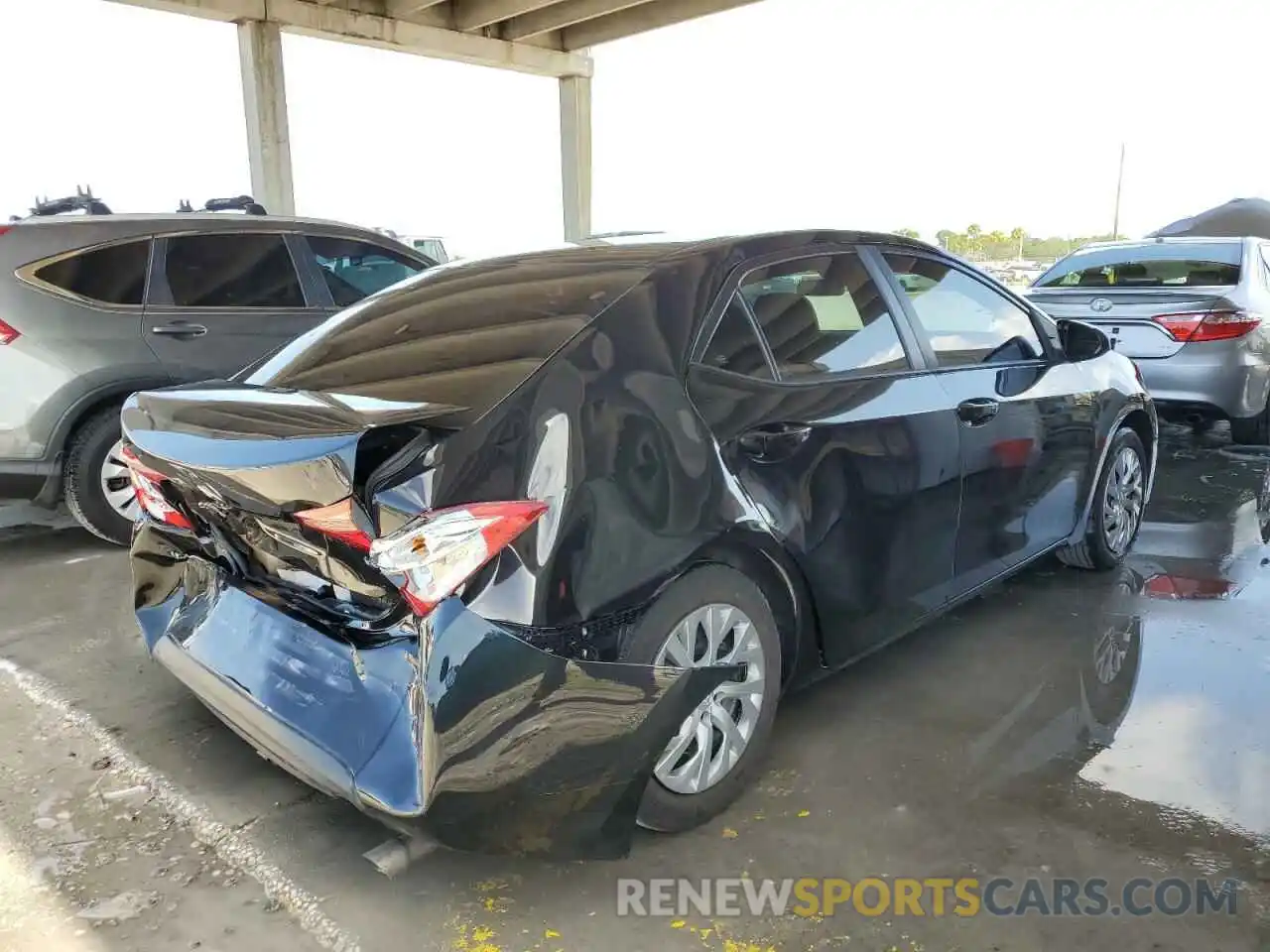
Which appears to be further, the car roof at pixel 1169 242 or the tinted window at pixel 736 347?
the car roof at pixel 1169 242

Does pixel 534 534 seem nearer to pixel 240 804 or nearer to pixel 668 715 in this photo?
pixel 668 715

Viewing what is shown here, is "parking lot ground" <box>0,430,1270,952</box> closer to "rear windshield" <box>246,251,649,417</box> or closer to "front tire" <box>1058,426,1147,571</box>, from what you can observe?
"front tire" <box>1058,426,1147,571</box>

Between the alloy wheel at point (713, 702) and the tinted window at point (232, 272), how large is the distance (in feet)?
12.5

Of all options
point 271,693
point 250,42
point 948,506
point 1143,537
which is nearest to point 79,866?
point 271,693

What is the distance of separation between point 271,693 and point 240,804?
24.4 inches

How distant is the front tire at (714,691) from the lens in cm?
227

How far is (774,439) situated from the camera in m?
2.54

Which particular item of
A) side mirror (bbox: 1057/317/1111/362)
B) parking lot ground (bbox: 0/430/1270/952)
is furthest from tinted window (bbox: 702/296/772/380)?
side mirror (bbox: 1057/317/1111/362)

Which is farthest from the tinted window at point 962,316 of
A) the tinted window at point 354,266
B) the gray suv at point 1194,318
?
the tinted window at point 354,266

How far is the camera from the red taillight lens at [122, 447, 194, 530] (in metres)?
2.47

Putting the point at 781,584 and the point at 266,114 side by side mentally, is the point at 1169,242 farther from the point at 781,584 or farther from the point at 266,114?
the point at 266,114

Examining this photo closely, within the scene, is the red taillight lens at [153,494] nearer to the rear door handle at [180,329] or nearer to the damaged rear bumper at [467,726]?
the damaged rear bumper at [467,726]

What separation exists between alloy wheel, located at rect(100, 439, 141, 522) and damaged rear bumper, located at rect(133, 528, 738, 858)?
118 inches

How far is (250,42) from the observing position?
546 inches
